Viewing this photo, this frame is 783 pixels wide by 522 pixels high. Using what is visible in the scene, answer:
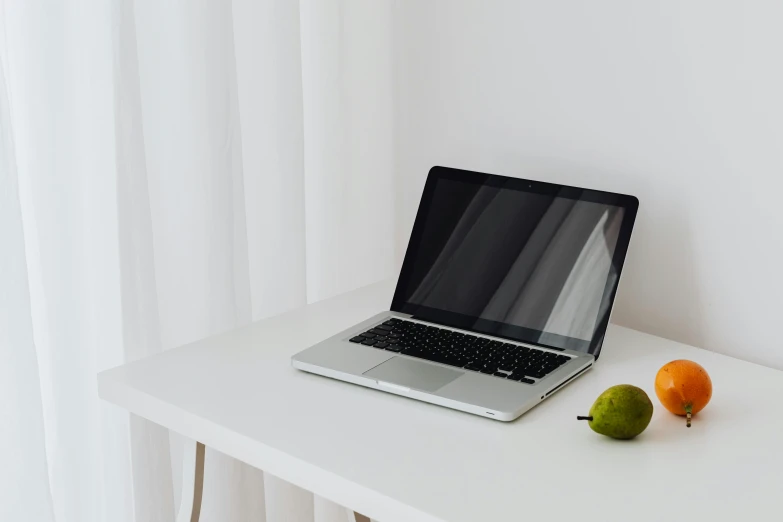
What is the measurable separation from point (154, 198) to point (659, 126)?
0.66 meters

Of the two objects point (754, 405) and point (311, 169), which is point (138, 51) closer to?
point (311, 169)

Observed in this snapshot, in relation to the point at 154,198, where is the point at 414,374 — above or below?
below

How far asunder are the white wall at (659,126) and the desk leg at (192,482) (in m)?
0.58

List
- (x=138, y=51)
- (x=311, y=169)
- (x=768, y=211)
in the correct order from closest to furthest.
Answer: (x=768, y=211), (x=138, y=51), (x=311, y=169)

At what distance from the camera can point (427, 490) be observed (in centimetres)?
76

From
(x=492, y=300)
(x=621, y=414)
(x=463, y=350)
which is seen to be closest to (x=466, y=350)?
(x=463, y=350)

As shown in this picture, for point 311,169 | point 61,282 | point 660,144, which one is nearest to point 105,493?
point 61,282

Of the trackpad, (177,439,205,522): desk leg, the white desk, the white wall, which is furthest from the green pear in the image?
(177,439,205,522): desk leg

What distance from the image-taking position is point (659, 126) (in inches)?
43.6

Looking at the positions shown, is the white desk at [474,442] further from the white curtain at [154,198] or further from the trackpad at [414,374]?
the white curtain at [154,198]

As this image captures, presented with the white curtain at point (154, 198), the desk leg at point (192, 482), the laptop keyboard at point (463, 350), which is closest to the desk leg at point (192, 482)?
the desk leg at point (192, 482)

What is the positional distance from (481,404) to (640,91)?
1.56ft

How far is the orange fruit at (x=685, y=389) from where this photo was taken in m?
0.88

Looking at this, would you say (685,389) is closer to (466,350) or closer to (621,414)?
(621,414)
